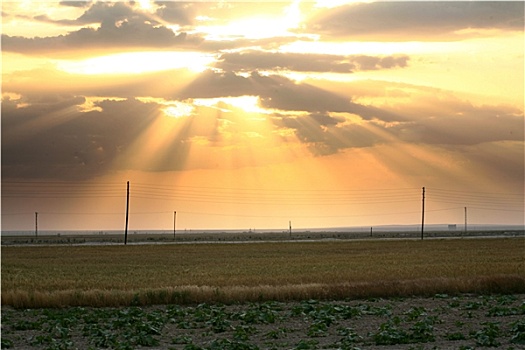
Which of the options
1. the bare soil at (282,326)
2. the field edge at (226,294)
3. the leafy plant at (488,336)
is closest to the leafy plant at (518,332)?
the bare soil at (282,326)

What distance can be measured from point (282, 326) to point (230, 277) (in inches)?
755

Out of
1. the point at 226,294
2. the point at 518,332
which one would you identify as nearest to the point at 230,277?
the point at 226,294

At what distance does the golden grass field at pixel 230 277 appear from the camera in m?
33.6

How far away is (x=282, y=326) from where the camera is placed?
2630 cm

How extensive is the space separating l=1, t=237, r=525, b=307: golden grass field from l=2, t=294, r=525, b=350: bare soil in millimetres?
1501

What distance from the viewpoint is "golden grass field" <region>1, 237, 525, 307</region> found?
33.6 meters

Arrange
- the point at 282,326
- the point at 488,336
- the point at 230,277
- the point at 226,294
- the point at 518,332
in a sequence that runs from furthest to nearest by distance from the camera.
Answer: the point at 230,277
the point at 226,294
the point at 282,326
the point at 518,332
the point at 488,336

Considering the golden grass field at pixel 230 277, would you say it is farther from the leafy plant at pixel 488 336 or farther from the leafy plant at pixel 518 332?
the leafy plant at pixel 488 336

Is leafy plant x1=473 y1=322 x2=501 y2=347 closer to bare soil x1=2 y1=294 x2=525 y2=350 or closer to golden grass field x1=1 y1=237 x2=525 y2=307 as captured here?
bare soil x1=2 y1=294 x2=525 y2=350

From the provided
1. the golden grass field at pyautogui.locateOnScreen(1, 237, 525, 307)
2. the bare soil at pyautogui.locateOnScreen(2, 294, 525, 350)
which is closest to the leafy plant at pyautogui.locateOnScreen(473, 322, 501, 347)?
the bare soil at pyautogui.locateOnScreen(2, 294, 525, 350)

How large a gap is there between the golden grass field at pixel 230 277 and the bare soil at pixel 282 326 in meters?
1.50

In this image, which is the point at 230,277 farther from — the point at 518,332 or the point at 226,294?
the point at 518,332

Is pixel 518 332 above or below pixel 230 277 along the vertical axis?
above

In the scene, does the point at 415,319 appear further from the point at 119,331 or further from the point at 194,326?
the point at 119,331
